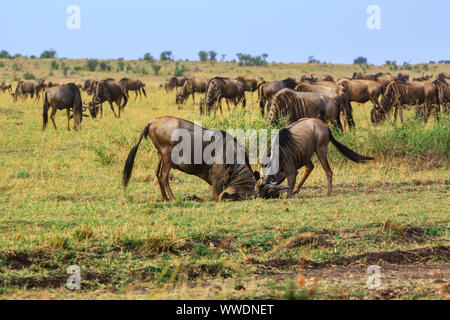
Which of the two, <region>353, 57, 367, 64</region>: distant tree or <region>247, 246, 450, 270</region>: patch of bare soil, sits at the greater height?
<region>353, 57, 367, 64</region>: distant tree

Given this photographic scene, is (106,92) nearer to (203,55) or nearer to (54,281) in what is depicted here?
(54,281)

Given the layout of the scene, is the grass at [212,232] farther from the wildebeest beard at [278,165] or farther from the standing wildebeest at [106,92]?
the standing wildebeest at [106,92]

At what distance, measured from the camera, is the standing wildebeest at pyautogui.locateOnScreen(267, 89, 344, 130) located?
38.9 feet

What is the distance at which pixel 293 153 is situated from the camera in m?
8.59

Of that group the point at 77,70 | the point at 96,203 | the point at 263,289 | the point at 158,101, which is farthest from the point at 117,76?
the point at 263,289

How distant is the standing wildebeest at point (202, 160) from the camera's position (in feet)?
26.8

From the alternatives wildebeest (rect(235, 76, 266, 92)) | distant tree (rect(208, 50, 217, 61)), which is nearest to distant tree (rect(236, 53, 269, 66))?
distant tree (rect(208, 50, 217, 61))

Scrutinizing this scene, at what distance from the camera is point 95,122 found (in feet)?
65.7

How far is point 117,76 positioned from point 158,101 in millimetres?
25342

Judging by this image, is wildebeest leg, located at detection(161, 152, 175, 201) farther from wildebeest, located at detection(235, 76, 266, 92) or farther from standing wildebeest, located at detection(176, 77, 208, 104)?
standing wildebeest, located at detection(176, 77, 208, 104)

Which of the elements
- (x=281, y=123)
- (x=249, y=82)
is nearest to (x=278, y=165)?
(x=281, y=123)

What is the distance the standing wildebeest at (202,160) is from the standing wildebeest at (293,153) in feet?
0.91

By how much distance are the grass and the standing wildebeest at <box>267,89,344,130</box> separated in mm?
1005
